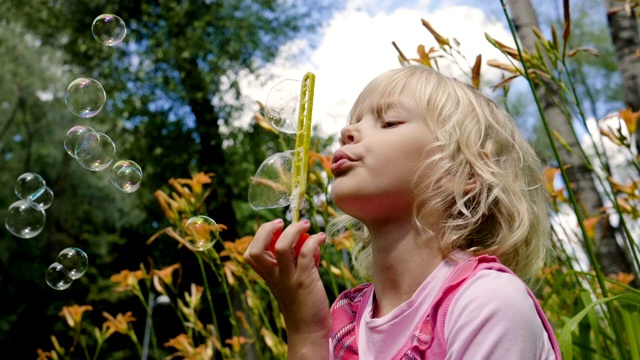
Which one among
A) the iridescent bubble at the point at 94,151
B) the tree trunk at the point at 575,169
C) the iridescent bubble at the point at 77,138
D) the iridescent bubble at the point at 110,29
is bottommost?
the tree trunk at the point at 575,169

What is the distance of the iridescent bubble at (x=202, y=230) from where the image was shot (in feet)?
5.47

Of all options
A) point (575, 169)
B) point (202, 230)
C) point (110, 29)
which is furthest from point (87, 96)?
point (575, 169)

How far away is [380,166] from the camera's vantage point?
1121mm

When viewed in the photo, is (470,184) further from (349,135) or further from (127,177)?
(127,177)

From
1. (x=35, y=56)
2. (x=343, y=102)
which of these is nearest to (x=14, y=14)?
(x=35, y=56)

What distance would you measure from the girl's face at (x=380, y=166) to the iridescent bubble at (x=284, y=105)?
269mm

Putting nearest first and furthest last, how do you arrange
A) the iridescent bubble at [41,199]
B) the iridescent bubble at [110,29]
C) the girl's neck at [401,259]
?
the girl's neck at [401,259], the iridescent bubble at [110,29], the iridescent bubble at [41,199]

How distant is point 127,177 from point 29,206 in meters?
1.10

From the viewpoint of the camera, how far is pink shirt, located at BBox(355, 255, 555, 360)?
941mm

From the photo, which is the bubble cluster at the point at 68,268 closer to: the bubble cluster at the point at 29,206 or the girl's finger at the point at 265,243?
the bubble cluster at the point at 29,206

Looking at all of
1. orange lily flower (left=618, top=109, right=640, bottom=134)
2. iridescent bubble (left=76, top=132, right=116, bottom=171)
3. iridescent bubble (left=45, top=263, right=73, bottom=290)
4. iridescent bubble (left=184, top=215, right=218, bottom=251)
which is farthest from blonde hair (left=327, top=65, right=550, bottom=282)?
iridescent bubble (left=45, top=263, right=73, bottom=290)

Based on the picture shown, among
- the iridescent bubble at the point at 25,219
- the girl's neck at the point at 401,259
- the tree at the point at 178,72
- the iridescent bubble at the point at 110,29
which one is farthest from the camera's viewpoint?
the tree at the point at 178,72

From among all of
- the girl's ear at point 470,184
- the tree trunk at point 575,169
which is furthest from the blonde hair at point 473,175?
the tree trunk at point 575,169

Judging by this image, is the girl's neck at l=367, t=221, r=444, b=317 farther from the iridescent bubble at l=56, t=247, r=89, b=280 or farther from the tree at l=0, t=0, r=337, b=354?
the tree at l=0, t=0, r=337, b=354
